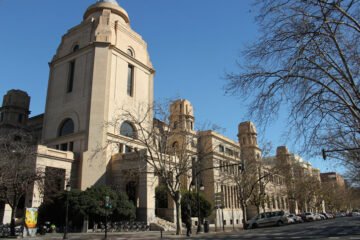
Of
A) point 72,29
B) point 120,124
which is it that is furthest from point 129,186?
point 72,29

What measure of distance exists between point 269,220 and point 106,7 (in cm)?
4366

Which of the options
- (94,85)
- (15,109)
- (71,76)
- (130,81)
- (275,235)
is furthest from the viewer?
(15,109)

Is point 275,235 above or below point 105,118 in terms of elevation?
below

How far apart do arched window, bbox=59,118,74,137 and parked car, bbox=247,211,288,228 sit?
29.1 metres

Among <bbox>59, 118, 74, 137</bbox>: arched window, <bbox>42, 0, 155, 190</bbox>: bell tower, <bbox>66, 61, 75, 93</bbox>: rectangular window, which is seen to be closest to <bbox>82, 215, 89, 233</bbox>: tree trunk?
<bbox>42, 0, 155, 190</bbox>: bell tower

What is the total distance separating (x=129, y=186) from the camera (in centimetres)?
4691

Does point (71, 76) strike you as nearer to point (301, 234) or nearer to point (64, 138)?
point (64, 138)

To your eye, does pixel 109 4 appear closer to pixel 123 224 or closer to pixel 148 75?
pixel 148 75

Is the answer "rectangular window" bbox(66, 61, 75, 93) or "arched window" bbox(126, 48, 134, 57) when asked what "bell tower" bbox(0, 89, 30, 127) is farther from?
"arched window" bbox(126, 48, 134, 57)

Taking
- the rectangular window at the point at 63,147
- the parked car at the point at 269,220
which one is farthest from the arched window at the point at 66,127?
the parked car at the point at 269,220

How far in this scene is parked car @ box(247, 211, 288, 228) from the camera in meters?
37.5

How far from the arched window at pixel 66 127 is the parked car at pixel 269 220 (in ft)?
95.5

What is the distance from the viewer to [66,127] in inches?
2004

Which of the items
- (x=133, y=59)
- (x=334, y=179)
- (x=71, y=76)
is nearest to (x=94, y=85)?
(x=71, y=76)
